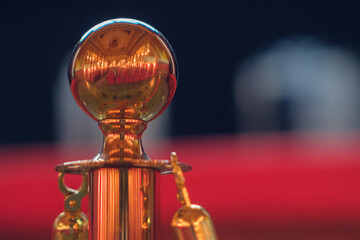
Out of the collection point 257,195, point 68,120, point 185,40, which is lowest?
point 257,195

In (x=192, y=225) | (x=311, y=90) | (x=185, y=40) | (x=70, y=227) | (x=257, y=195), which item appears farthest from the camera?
(x=185, y=40)

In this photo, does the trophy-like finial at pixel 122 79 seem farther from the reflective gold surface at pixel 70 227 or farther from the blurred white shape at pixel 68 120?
the blurred white shape at pixel 68 120

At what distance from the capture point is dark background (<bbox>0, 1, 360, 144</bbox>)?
10.8ft

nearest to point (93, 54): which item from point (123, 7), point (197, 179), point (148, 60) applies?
point (148, 60)

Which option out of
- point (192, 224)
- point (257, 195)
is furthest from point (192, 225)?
point (257, 195)

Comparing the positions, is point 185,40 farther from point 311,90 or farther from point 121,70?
point 121,70

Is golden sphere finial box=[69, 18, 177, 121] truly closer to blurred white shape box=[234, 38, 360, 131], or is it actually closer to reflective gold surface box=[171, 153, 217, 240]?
reflective gold surface box=[171, 153, 217, 240]

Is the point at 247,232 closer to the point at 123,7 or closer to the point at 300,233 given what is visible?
the point at 300,233

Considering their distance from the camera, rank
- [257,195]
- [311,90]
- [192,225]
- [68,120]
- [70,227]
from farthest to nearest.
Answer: [68,120] < [311,90] < [257,195] < [70,227] < [192,225]

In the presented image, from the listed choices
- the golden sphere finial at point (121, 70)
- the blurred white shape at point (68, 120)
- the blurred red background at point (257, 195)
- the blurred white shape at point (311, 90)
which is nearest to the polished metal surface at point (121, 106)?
the golden sphere finial at point (121, 70)

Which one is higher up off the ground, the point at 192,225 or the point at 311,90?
the point at 311,90

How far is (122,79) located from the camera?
1.28 ft

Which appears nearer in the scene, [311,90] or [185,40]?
[311,90]

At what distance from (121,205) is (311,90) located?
9.62 ft
